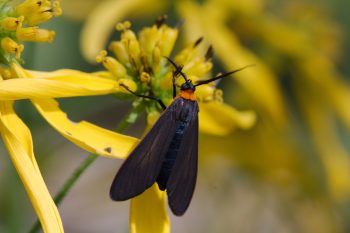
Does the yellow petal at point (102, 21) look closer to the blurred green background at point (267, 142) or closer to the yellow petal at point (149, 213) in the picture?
the blurred green background at point (267, 142)

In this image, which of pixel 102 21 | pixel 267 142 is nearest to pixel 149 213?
pixel 102 21

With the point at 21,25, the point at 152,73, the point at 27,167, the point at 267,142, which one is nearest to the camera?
the point at 27,167

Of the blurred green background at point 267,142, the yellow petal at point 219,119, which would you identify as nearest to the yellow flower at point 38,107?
the yellow petal at point 219,119

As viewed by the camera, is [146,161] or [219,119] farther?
[219,119]

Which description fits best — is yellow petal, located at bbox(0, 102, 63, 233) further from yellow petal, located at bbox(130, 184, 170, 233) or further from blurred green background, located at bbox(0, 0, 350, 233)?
blurred green background, located at bbox(0, 0, 350, 233)

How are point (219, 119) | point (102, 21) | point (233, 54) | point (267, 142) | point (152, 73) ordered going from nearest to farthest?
point (152, 73), point (219, 119), point (102, 21), point (233, 54), point (267, 142)

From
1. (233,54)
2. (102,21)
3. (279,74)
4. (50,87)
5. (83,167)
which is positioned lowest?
(279,74)

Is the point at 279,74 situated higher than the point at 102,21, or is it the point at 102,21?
the point at 102,21

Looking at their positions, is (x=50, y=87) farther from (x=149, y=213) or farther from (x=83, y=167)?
(x=149, y=213)
